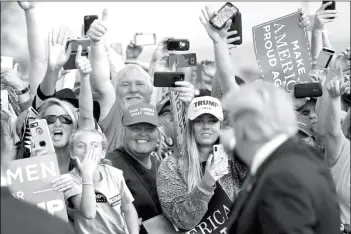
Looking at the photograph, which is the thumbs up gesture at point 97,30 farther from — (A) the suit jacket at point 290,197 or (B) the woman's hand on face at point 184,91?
(A) the suit jacket at point 290,197

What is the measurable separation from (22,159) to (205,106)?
1300mm

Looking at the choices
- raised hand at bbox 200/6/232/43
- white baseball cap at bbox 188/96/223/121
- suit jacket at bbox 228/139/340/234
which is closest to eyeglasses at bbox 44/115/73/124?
white baseball cap at bbox 188/96/223/121

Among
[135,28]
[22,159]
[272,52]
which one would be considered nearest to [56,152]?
[22,159]

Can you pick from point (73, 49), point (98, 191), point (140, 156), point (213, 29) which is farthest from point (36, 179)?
point (213, 29)

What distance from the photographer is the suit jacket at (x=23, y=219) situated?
10.8 feet

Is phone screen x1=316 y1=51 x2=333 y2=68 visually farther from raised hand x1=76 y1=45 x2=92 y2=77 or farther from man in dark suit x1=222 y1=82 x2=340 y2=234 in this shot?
man in dark suit x1=222 y1=82 x2=340 y2=234

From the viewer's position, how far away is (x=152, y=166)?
22.4 ft

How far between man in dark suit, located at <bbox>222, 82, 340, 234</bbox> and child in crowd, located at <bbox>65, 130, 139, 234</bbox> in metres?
1.62

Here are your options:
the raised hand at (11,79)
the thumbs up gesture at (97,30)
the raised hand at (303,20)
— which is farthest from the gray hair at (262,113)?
the raised hand at (303,20)

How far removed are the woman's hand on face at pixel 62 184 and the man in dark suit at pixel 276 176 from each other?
169cm

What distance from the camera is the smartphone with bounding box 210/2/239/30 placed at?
6914mm

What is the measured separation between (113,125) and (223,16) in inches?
44.4

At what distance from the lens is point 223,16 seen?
22.8 ft

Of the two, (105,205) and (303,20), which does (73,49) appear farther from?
(303,20)
